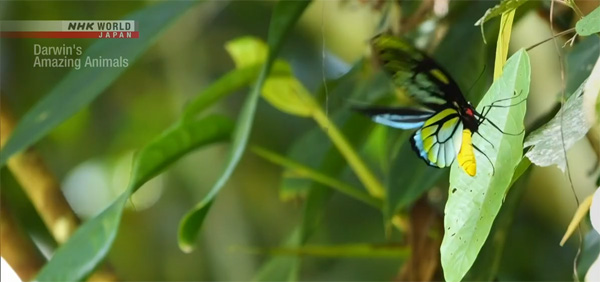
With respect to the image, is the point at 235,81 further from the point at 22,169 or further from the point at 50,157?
the point at 50,157

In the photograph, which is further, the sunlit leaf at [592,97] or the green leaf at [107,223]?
the green leaf at [107,223]

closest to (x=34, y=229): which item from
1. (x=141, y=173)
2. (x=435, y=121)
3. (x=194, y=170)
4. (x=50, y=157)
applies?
(x=50, y=157)

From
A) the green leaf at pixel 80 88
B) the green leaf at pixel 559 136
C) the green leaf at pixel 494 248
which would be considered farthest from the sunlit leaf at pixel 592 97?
the green leaf at pixel 80 88

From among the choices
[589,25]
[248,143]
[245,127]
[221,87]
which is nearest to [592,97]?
[589,25]

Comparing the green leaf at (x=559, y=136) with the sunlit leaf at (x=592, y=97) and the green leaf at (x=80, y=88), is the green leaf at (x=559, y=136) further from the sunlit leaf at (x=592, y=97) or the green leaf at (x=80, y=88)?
the green leaf at (x=80, y=88)

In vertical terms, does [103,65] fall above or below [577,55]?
above

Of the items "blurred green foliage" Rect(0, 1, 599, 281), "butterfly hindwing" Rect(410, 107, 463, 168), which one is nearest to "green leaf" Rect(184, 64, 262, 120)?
"blurred green foliage" Rect(0, 1, 599, 281)

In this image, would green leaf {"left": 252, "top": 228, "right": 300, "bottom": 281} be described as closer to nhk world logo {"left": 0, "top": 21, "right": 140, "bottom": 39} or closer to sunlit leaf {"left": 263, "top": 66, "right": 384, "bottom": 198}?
sunlit leaf {"left": 263, "top": 66, "right": 384, "bottom": 198}
